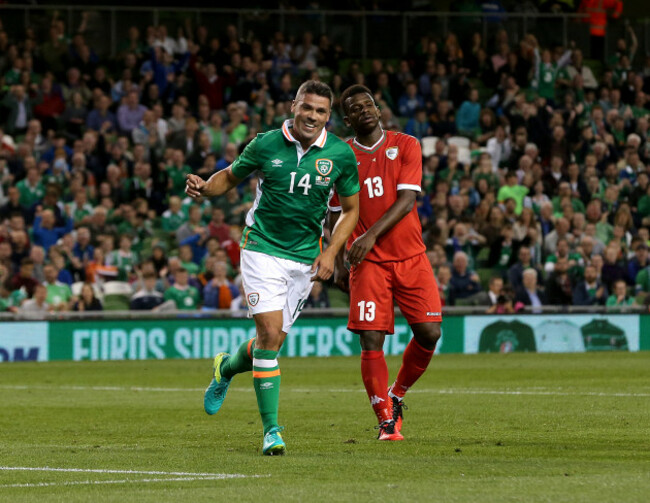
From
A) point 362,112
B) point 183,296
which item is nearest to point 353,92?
point 362,112

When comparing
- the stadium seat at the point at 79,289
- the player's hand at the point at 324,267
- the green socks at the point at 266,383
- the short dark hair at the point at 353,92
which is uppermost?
the short dark hair at the point at 353,92

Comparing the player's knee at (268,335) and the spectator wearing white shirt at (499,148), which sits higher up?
the spectator wearing white shirt at (499,148)

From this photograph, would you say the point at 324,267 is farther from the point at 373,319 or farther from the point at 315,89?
the point at 315,89

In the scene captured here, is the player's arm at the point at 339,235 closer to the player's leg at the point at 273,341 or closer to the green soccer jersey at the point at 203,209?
the player's leg at the point at 273,341

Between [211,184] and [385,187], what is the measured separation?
1.45 metres

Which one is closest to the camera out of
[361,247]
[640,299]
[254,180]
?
[361,247]

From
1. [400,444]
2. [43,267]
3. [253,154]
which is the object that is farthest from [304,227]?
[43,267]

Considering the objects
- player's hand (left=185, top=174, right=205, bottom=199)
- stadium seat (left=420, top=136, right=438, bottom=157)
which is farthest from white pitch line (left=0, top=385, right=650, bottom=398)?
stadium seat (left=420, top=136, right=438, bottom=157)

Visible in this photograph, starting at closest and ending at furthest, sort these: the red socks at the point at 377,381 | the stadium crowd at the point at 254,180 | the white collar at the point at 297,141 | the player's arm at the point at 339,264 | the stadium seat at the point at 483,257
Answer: the white collar at the point at 297,141 < the red socks at the point at 377,381 < the player's arm at the point at 339,264 < the stadium crowd at the point at 254,180 < the stadium seat at the point at 483,257

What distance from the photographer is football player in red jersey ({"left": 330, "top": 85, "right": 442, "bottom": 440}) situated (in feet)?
30.9

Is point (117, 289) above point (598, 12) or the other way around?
the other way around

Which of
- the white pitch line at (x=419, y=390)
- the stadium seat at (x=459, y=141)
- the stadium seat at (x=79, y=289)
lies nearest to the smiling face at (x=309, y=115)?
the white pitch line at (x=419, y=390)

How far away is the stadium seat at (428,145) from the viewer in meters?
26.0

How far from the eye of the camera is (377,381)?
370 inches
